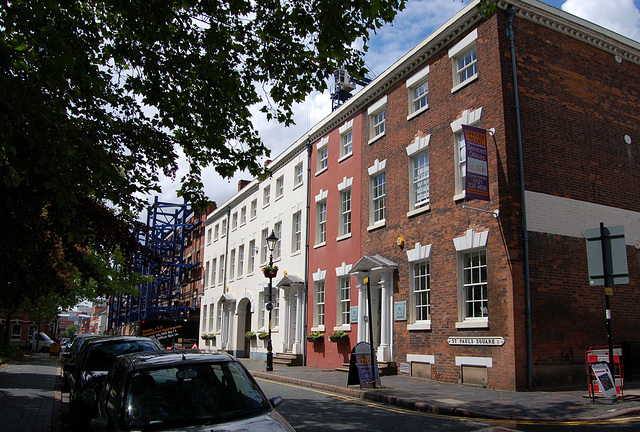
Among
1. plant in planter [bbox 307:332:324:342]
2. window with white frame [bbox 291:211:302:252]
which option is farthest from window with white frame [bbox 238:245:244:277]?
plant in planter [bbox 307:332:324:342]

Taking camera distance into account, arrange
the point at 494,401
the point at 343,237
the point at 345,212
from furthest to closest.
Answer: the point at 345,212
the point at 343,237
the point at 494,401

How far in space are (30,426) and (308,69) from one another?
8.03 metres

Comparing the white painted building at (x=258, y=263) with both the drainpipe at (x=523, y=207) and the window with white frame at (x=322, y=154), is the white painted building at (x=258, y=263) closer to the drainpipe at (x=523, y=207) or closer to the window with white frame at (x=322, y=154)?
the window with white frame at (x=322, y=154)

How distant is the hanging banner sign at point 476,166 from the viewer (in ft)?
45.3

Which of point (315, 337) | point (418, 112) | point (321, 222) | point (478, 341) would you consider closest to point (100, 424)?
point (478, 341)

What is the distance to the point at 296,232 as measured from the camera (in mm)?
27078

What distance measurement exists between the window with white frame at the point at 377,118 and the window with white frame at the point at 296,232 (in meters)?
7.09

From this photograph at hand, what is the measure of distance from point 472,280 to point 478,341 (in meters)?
A: 1.73

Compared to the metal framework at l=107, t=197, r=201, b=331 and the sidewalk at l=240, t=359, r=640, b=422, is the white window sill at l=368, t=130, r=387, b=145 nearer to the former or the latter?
the sidewalk at l=240, t=359, r=640, b=422

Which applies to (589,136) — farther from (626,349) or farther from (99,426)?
(99,426)

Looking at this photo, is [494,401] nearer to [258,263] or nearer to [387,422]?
[387,422]

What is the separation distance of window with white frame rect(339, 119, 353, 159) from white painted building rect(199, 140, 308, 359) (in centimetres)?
329

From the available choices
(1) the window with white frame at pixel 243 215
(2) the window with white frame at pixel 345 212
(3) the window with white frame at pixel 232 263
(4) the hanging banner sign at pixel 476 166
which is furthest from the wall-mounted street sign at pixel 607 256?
(3) the window with white frame at pixel 232 263

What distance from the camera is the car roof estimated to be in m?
5.50
